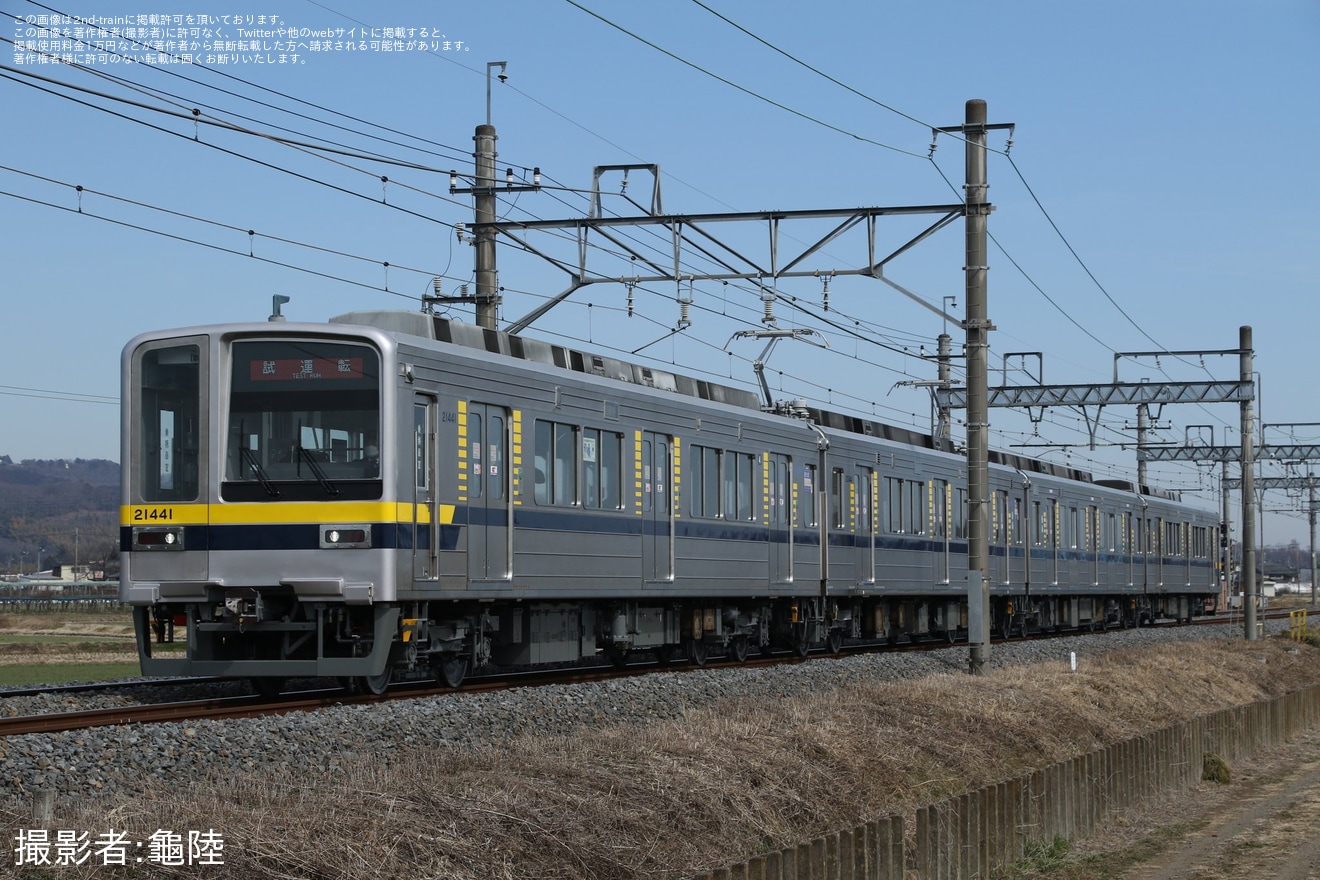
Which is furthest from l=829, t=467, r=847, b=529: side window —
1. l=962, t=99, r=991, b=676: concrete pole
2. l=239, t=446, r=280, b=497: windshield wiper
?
l=239, t=446, r=280, b=497: windshield wiper

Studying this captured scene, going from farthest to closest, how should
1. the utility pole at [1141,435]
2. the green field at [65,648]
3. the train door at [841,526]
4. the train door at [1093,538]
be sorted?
the utility pole at [1141,435] < the train door at [1093,538] < the green field at [65,648] < the train door at [841,526]

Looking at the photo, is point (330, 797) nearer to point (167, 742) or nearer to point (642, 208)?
point (167, 742)

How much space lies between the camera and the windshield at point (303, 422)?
573 inches

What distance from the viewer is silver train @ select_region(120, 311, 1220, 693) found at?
14539 mm

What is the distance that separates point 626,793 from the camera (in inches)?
343

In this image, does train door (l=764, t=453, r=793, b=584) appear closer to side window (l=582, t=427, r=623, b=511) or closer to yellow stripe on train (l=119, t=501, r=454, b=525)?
side window (l=582, t=427, r=623, b=511)

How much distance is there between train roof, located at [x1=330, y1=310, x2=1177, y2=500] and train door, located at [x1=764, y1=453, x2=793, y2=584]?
0.89 metres

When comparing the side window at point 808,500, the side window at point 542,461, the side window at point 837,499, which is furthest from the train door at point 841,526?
the side window at point 542,461

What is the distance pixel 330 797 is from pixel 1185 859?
22.3 feet

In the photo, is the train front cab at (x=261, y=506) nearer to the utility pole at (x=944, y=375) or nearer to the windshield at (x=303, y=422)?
the windshield at (x=303, y=422)

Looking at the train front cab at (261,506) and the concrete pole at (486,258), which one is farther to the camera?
the concrete pole at (486,258)

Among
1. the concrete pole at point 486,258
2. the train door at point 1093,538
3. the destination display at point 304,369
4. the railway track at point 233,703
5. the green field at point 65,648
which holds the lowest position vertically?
the green field at point 65,648

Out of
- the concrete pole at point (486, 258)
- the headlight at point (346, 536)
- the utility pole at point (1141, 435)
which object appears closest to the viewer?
the headlight at point (346, 536)

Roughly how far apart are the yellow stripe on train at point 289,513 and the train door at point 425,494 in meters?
0.10
